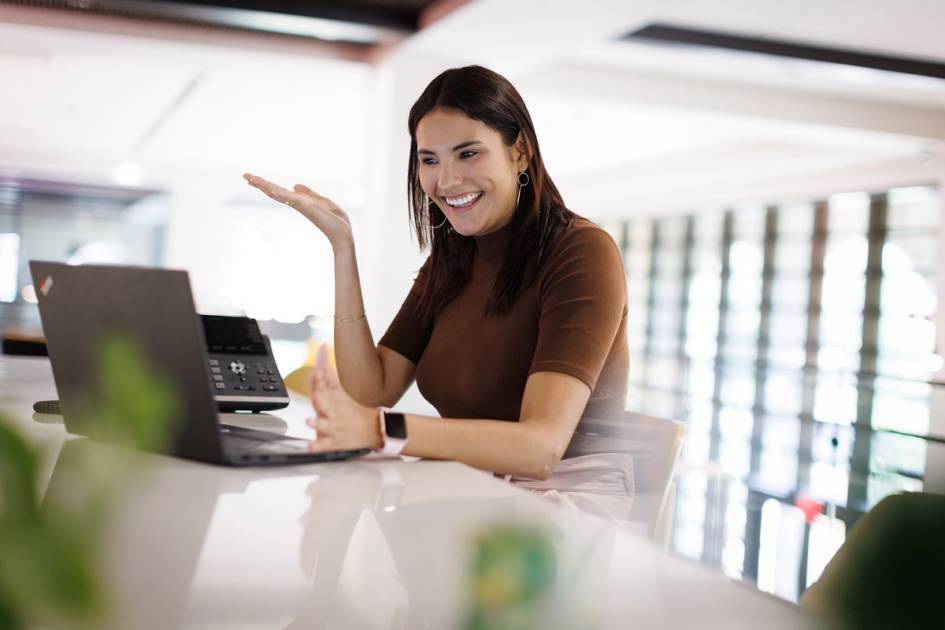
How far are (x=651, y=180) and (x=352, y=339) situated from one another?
9489 mm

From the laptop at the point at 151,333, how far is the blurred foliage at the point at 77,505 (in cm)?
70

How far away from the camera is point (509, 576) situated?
19cm

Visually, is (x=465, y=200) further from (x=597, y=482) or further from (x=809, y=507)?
(x=809, y=507)

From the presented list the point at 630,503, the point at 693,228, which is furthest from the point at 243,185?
the point at 630,503

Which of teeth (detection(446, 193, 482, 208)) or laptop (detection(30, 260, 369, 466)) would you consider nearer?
laptop (detection(30, 260, 369, 466))

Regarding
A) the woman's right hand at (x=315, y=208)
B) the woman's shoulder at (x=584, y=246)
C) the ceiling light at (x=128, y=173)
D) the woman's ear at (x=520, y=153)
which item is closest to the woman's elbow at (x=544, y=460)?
the woman's shoulder at (x=584, y=246)

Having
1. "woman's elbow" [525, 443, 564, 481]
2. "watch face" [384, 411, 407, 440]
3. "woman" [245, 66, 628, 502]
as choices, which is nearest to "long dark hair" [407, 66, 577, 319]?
"woman" [245, 66, 628, 502]

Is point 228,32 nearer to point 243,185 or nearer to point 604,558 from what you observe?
point 604,558

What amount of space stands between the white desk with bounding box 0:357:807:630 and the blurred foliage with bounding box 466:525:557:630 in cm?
7

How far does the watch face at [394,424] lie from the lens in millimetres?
1153

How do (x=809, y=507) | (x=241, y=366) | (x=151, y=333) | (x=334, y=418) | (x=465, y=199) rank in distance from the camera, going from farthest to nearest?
(x=809, y=507)
(x=465, y=199)
(x=241, y=366)
(x=334, y=418)
(x=151, y=333)

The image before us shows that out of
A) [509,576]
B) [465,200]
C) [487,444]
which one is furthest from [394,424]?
[509,576]

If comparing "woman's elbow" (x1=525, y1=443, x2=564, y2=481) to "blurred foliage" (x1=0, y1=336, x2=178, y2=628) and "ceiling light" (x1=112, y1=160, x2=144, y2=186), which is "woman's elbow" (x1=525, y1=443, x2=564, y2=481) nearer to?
"blurred foliage" (x1=0, y1=336, x2=178, y2=628)

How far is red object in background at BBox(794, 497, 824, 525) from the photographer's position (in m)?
→ 7.77
